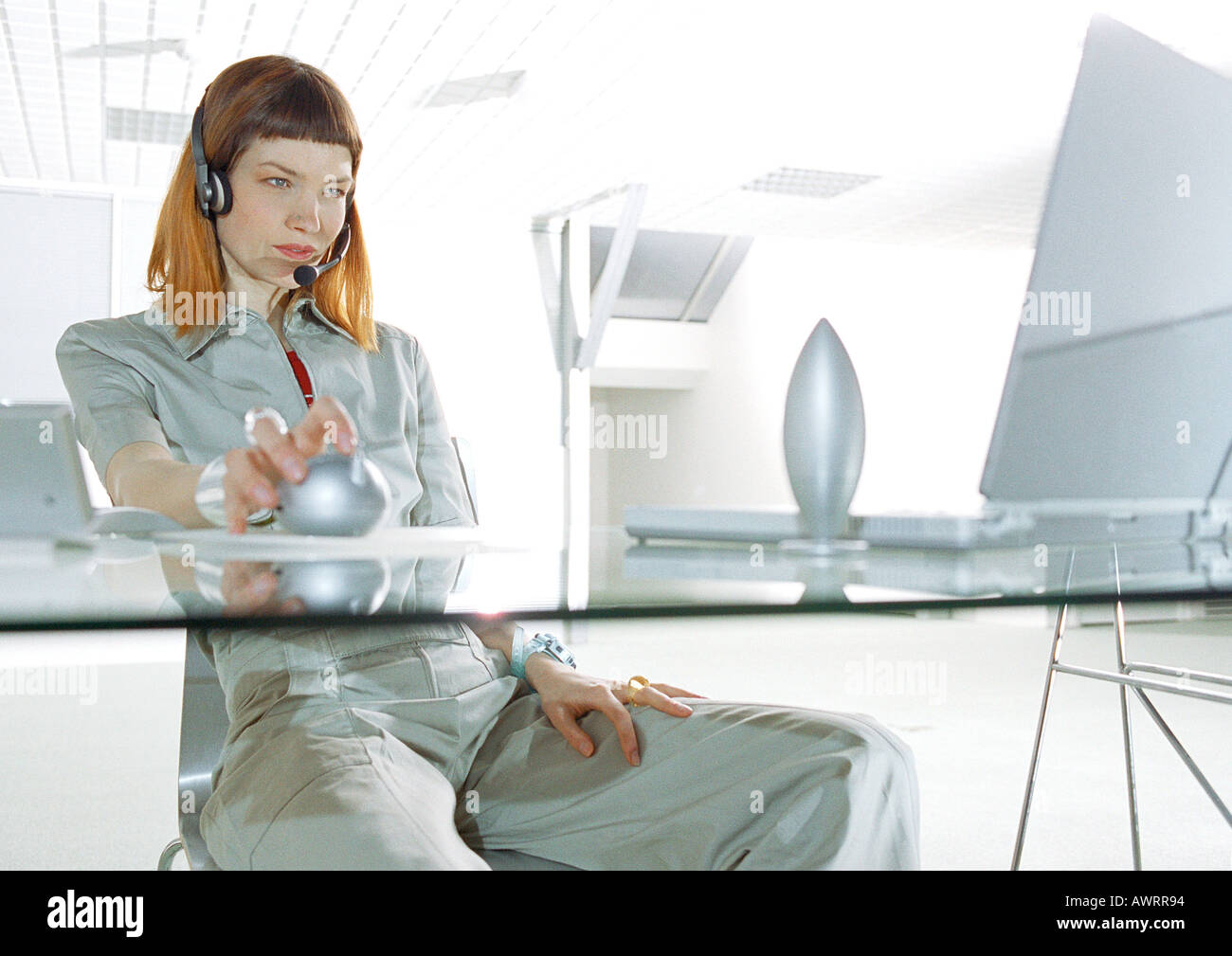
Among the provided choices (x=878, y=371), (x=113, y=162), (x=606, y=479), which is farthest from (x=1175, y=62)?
(x=606, y=479)

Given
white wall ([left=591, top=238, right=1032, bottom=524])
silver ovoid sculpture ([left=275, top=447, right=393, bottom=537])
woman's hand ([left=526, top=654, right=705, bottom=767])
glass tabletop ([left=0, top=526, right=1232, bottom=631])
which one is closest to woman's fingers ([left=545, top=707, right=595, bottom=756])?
woman's hand ([left=526, top=654, right=705, bottom=767])

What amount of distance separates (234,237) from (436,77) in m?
3.82

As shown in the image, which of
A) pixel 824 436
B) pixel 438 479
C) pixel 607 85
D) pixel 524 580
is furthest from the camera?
pixel 607 85

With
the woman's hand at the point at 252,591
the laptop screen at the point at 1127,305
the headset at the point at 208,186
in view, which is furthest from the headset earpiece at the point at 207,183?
the laptop screen at the point at 1127,305

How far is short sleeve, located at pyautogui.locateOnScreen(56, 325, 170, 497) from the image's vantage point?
28.3 inches

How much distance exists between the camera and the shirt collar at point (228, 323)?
819 mm

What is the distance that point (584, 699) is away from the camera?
74 centimetres

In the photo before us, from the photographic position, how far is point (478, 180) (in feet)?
19.0

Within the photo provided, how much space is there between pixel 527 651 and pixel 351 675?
0.16 meters

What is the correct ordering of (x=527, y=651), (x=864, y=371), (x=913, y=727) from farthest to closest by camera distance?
1. (x=864, y=371)
2. (x=913, y=727)
3. (x=527, y=651)

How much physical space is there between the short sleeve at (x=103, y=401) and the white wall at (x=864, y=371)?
20.4 ft

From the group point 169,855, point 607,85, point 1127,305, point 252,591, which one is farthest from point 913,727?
point 607,85

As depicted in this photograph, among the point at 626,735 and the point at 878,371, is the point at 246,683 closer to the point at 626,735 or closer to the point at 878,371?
the point at 626,735

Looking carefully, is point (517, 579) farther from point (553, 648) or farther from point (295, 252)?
point (295, 252)
